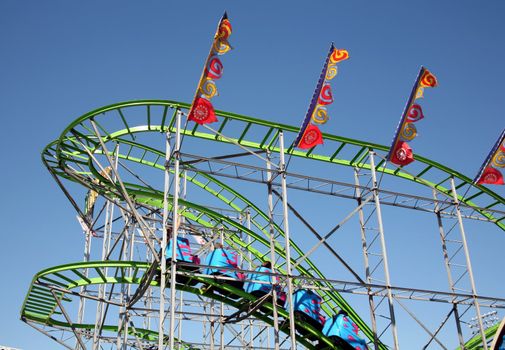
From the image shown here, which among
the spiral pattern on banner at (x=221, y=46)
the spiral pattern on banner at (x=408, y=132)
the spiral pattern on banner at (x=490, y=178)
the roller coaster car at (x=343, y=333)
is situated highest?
the spiral pattern on banner at (x=490, y=178)

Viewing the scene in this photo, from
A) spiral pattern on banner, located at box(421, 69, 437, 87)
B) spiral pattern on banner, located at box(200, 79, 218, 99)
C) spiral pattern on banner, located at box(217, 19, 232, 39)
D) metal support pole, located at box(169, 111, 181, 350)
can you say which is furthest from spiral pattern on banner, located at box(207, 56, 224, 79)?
spiral pattern on banner, located at box(421, 69, 437, 87)

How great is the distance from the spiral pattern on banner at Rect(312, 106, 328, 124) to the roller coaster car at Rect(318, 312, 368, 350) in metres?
5.21

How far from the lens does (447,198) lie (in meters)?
20.0

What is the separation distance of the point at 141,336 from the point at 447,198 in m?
12.5

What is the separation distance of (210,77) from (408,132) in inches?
235

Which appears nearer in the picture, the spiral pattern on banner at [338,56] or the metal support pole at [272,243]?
the metal support pole at [272,243]

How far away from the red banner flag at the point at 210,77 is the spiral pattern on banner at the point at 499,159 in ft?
30.2

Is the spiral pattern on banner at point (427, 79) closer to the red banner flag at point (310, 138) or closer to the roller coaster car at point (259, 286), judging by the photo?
the red banner flag at point (310, 138)

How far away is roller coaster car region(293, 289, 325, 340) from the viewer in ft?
52.3

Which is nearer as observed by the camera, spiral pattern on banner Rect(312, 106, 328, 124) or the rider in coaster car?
the rider in coaster car

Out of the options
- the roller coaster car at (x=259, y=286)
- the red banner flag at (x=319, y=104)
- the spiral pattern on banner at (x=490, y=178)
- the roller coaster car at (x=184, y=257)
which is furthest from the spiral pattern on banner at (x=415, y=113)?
the roller coaster car at (x=184, y=257)

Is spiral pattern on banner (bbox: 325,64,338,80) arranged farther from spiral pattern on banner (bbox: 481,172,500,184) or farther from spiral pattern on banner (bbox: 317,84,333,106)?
spiral pattern on banner (bbox: 481,172,500,184)

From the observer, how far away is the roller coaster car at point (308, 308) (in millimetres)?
15953

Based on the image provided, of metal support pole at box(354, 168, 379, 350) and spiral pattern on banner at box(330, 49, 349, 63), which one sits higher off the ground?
spiral pattern on banner at box(330, 49, 349, 63)
